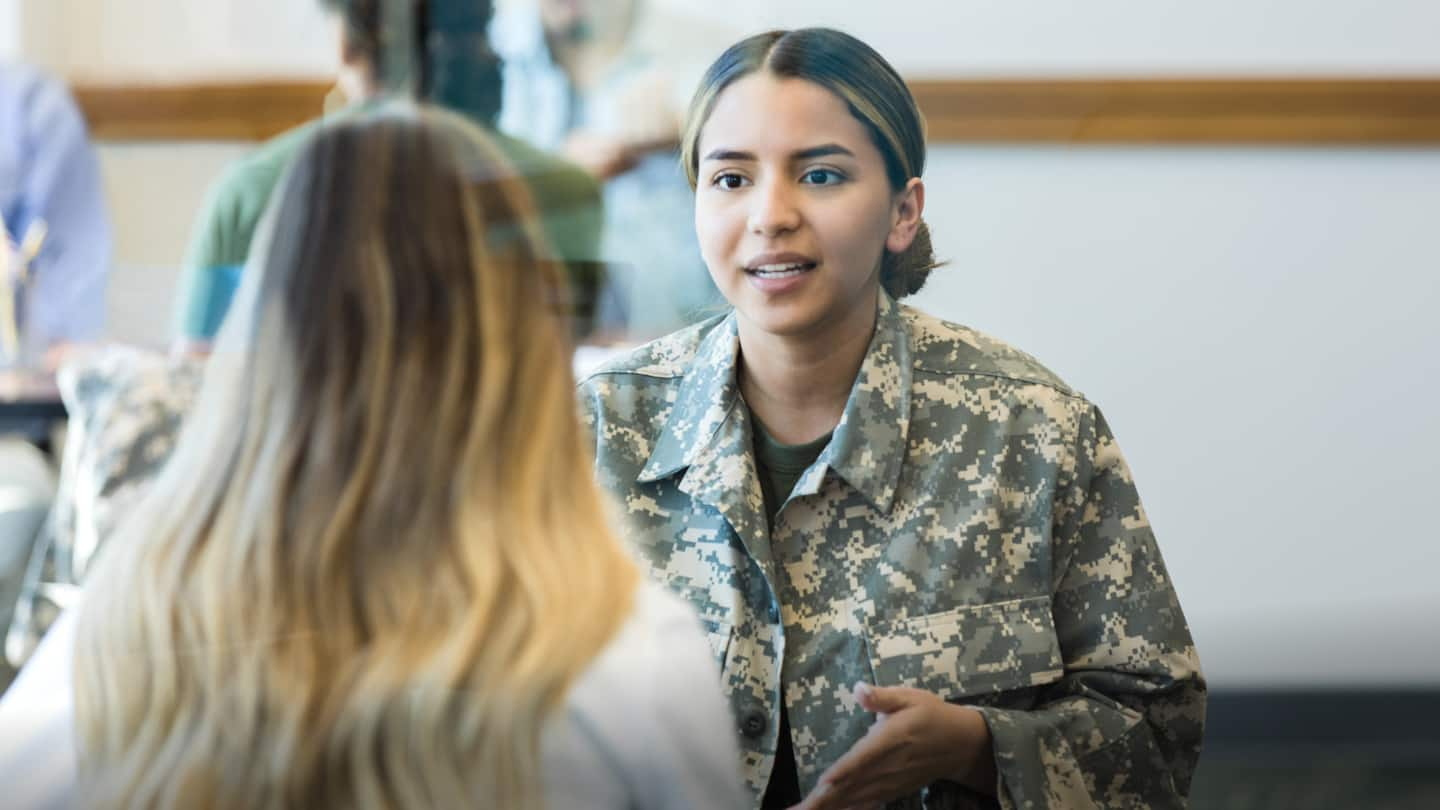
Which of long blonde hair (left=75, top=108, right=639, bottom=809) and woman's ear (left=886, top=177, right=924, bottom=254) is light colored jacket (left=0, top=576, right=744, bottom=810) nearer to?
long blonde hair (left=75, top=108, right=639, bottom=809)

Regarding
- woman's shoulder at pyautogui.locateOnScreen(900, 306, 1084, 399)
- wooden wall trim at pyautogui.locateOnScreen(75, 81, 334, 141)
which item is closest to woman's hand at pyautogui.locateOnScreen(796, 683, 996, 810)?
woman's shoulder at pyautogui.locateOnScreen(900, 306, 1084, 399)

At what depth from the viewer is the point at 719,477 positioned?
1048 mm

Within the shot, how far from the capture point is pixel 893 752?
101 cm

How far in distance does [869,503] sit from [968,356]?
0.14 metres

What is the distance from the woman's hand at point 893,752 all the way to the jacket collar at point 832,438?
0.14m

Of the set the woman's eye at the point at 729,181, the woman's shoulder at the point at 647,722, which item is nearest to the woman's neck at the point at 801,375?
the woman's eye at the point at 729,181

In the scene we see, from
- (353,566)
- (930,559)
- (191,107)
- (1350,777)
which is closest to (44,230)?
(191,107)

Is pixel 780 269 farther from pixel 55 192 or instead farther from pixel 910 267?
pixel 55 192

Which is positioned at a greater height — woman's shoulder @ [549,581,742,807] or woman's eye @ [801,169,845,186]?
woman's eye @ [801,169,845,186]

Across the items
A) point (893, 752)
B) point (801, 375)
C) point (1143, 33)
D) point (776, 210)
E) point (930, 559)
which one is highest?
point (1143, 33)

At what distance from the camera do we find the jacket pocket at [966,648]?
102 cm

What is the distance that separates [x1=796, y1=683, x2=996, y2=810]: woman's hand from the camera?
1006 millimetres

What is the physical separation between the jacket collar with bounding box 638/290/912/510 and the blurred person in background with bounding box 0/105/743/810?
27cm

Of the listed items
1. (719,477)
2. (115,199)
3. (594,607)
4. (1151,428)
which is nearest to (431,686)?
(594,607)
